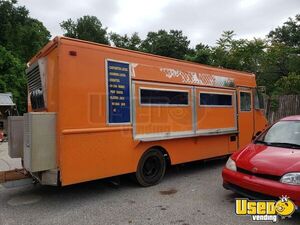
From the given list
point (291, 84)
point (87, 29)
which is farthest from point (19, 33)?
point (291, 84)

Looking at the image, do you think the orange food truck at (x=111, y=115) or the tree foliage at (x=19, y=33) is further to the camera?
the tree foliage at (x=19, y=33)

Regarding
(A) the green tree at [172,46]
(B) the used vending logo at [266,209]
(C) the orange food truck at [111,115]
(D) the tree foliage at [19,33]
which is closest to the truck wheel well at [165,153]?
(C) the orange food truck at [111,115]

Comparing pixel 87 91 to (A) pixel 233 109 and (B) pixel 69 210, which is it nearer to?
(B) pixel 69 210

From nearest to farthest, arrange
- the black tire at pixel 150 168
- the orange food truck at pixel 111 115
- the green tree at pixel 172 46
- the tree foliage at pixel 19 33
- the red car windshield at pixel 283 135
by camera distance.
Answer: the orange food truck at pixel 111 115, the red car windshield at pixel 283 135, the black tire at pixel 150 168, the tree foliage at pixel 19 33, the green tree at pixel 172 46

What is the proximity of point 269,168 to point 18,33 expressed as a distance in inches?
1534

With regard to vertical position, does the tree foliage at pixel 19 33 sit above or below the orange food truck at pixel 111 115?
above

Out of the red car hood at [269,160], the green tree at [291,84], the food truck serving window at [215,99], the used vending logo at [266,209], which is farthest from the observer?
the green tree at [291,84]

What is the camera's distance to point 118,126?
610 centimetres

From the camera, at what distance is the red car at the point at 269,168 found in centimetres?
459

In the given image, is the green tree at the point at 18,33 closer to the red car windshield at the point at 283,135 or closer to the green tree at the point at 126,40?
the green tree at the point at 126,40

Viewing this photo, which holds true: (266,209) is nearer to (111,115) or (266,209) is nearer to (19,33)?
(111,115)

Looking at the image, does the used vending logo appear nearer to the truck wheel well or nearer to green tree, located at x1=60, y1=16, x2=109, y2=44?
the truck wheel well

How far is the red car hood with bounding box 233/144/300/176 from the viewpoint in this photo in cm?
473

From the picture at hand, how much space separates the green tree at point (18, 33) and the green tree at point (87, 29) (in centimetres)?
1246
